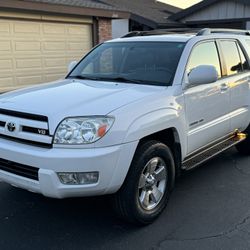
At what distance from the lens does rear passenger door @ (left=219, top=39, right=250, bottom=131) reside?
538 centimetres

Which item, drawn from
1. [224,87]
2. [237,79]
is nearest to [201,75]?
[224,87]

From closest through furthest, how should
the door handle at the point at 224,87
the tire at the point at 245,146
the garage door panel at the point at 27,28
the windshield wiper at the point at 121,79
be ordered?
the windshield wiper at the point at 121,79, the door handle at the point at 224,87, the tire at the point at 245,146, the garage door panel at the point at 27,28

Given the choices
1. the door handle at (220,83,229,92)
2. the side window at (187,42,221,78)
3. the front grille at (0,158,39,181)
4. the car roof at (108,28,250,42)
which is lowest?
the front grille at (0,158,39,181)

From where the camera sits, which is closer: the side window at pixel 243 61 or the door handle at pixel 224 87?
the door handle at pixel 224 87

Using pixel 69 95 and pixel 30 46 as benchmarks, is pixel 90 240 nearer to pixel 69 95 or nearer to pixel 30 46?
pixel 69 95

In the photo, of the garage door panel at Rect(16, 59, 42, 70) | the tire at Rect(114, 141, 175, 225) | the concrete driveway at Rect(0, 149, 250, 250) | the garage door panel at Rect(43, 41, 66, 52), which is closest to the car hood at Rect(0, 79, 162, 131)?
the tire at Rect(114, 141, 175, 225)

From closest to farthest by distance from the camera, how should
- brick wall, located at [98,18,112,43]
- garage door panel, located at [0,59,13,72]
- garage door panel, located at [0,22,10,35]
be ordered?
garage door panel, located at [0,22,10,35]
garage door panel, located at [0,59,13,72]
brick wall, located at [98,18,112,43]

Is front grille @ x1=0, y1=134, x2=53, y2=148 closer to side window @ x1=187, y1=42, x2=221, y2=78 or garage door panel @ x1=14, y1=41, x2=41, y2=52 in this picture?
side window @ x1=187, y1=42, x2=221, y2=78

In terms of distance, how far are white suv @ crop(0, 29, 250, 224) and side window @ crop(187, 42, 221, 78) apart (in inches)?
0.5

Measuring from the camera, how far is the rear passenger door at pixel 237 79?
538cm

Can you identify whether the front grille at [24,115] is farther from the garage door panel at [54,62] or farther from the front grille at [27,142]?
the garage door panel at [54,62]

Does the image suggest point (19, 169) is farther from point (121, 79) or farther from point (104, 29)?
point (104, 29)

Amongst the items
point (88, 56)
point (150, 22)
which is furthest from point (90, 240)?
point (150, 22)

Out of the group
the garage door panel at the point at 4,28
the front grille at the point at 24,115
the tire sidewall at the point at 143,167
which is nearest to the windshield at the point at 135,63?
the tire sidewall at the point at 143,167
